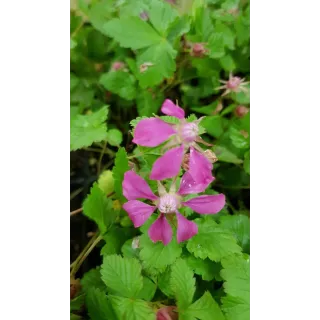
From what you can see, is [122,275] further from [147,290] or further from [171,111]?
[171,111]

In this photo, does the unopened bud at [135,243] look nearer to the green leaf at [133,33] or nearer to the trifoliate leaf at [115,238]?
the trifoliate leaf at [115,238]

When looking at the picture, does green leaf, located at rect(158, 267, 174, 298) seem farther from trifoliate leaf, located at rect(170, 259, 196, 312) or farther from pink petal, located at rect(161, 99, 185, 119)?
pink petal, located at rect(161, 99, 185, 119)

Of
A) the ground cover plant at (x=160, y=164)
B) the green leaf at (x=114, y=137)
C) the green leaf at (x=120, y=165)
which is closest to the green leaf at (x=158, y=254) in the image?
the ground cover plant at (x=160, y=164)

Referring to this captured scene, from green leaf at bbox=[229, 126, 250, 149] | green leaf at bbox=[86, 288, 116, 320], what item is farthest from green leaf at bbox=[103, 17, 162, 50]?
green leaf at bbox=[86, 288, 116, 320]

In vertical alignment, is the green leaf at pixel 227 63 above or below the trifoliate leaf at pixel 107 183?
above

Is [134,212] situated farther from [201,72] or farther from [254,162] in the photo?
[201,72]

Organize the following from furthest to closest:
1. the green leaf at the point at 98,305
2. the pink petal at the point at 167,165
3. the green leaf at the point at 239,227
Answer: the green leaf at the point at 239,227, the green leaf at the point at 98,305, the pink petal at the point at 167,165

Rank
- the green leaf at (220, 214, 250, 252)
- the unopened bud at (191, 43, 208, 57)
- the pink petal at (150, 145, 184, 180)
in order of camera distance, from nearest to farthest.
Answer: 1. the pink petal at (150, 145, 184, 180)
2. the green leaf at (220, 214, 250, 252)
3. the unopened bud at (191, 43, 208, 57)
